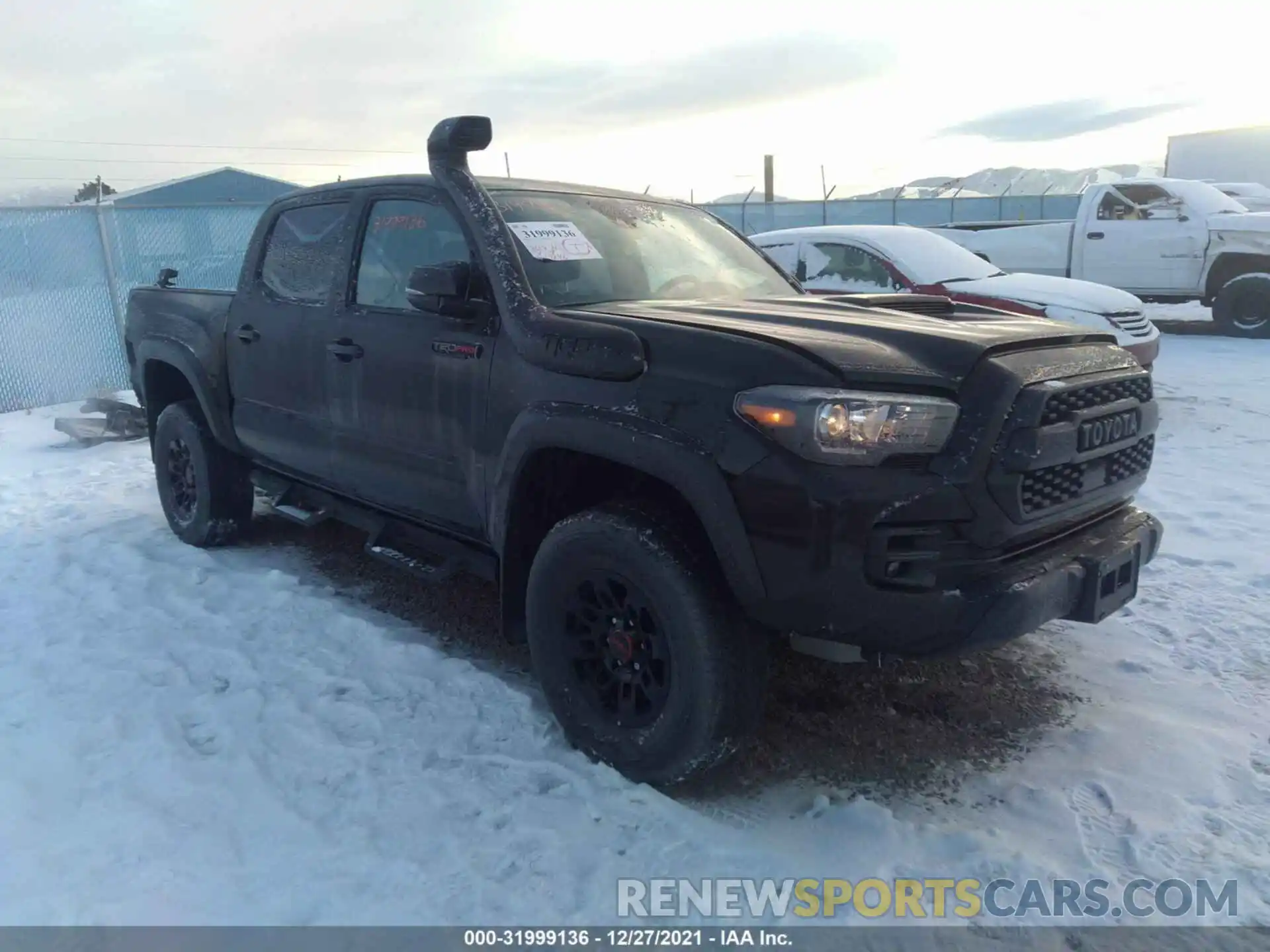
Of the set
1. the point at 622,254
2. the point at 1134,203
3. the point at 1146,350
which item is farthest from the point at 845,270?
the point at 1134,203

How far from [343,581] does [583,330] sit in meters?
2.45

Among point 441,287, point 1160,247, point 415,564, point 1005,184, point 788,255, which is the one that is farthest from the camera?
point 1005,184

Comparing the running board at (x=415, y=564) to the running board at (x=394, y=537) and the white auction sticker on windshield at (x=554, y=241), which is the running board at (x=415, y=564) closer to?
the running board at (x=394, y=537)

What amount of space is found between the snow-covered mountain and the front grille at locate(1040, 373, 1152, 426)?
17.8 metres

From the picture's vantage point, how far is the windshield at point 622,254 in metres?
3.40

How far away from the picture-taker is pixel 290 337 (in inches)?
169

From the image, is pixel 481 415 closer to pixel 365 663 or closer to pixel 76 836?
pixel 365 663

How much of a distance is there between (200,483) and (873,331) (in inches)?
150

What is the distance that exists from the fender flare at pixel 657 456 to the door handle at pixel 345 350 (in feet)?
3.54

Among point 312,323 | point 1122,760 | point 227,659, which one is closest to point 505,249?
point 312,323

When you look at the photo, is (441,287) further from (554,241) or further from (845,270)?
(845,270)

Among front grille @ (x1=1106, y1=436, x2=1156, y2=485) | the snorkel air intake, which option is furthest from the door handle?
front grille @ (x1=1106, y1=436, x2=1156, y2=485)

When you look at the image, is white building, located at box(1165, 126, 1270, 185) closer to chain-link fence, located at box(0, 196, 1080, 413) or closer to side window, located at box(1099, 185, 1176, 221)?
side window, located at box(1099, 185, 1176, 221)

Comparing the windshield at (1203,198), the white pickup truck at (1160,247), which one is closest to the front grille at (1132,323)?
the white pickup truck at (1160,247)
